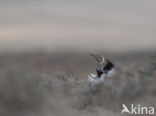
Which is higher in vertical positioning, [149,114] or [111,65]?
[111,65]

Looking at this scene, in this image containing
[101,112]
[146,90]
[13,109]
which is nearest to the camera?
[13,109]

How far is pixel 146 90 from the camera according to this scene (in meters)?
19.8

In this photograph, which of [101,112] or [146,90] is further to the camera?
[146,90]

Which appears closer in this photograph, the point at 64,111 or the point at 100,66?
the point at 64,111

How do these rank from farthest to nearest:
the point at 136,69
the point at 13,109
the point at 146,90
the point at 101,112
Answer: the point at 136,69 < the point at 146,90 < the point at 101,112 < the point at 13,109

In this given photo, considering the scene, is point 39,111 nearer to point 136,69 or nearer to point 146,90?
point 146,90

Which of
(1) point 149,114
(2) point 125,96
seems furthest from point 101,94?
(1) point 149,114

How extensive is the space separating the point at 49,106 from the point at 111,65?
7.11m

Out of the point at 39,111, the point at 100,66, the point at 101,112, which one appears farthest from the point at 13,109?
the point at 100,66

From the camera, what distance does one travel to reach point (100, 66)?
80.1 feet

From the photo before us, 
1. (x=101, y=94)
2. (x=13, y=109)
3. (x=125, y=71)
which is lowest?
(x=13, y=109)

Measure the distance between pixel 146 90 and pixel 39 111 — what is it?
4089 millimetres

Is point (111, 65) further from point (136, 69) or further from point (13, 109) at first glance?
point (13, 109)

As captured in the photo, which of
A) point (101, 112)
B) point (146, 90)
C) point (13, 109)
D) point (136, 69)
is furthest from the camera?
point (136, 69)
